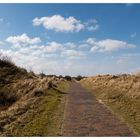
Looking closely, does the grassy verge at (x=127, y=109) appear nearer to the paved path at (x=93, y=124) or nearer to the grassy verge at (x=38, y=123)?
the paved path at (x=93, y=124)

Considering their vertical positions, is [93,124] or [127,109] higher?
[127,109]

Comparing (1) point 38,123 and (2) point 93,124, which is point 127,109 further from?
(1) point 38,123

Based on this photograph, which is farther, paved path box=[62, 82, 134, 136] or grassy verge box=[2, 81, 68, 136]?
grassy verge box=[2, 81, 68, 136]

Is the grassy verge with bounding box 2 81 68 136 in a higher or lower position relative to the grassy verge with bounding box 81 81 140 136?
lower

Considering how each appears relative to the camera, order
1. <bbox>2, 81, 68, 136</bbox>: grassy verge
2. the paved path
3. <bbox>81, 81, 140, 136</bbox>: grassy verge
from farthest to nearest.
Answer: <bbox>81, 81, 140, 136</bbox>: grassy verge, <bbox>2, 81, 68, 136</bbox>: grassy verge, the paved path

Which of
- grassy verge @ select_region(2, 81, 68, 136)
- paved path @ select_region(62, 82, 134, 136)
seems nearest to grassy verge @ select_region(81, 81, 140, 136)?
paved path @ select_region(62, 82, 134, 136)

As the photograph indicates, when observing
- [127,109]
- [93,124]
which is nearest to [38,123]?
[93,124]

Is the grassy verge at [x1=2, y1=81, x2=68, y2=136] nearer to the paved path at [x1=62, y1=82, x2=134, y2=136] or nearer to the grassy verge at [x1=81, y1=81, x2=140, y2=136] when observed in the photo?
the paved path at [x1=62, y1=82, x2=134, y2=136]

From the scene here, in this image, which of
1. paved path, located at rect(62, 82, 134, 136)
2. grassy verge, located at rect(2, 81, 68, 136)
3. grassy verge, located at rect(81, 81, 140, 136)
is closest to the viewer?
paved path, located at rect(62, 82, 134, 136)

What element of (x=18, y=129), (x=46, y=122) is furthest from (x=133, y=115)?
(x=18, y=129)

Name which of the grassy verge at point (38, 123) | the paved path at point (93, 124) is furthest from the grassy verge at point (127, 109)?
the grassy verge at point (38, 123)

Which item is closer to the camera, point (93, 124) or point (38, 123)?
point (93, 124)

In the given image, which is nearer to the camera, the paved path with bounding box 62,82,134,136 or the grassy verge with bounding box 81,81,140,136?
the paved path with bounding box 62,82,134,136

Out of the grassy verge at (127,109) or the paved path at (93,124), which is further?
the grassy verge at (127,109)
